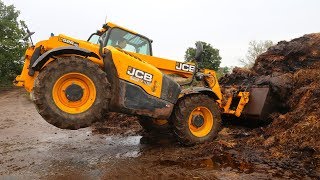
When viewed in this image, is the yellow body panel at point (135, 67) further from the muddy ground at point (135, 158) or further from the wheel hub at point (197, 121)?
the muddy ground at point (135, 158)

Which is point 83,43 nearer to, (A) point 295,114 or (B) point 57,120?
(B) point 57,120

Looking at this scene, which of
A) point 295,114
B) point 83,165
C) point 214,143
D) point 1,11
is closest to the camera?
point 83,165

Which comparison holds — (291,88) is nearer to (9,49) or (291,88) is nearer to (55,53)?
(55,53)

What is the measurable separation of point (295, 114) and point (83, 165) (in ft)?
13.6

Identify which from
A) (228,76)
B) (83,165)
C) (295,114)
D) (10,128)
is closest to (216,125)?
(295,114)

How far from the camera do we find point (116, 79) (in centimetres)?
547

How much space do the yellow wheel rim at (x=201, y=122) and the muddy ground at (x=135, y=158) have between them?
0.36 m

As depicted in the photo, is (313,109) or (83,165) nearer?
(83,165)

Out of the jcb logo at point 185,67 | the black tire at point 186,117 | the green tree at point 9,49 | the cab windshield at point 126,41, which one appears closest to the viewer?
the black tire at point 186,117

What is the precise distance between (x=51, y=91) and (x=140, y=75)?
148 centimetres

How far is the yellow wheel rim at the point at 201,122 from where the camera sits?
6.46 metres

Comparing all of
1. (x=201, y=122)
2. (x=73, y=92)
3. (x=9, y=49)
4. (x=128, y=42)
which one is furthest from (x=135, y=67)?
(x=9, y=49)

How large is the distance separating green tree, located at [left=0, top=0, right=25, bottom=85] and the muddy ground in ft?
65.3

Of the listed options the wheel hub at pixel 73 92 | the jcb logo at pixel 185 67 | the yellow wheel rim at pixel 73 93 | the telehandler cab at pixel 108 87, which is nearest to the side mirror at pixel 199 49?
the telehandler cab at pixel 108 87
